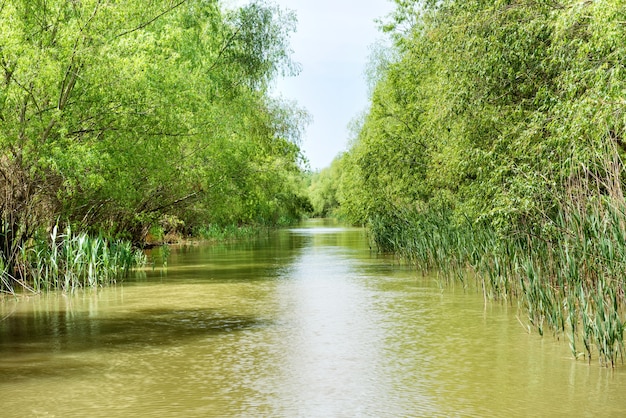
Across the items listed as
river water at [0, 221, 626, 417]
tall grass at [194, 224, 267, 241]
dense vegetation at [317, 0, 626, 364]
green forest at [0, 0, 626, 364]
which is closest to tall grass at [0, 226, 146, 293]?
green forest at [0, 0, 626, 364]

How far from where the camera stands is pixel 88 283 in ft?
52.0

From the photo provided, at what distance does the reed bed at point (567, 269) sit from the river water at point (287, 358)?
0.35m

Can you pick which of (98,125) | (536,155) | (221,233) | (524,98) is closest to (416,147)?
(524,98)

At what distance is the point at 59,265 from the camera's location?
16.0 m

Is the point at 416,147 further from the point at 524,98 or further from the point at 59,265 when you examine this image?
the point at 59,265

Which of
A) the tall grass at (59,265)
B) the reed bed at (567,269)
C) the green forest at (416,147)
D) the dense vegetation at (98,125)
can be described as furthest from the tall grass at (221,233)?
the reed bed at (567,269)

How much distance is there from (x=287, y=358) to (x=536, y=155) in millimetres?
4450

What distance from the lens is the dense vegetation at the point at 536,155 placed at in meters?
8.52

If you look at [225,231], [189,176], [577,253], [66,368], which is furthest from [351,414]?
[225,231]

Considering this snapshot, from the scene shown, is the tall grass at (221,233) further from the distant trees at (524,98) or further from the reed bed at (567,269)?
the reed bed at (567,269)

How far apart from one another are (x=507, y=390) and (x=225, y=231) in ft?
104

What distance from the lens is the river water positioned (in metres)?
6.70

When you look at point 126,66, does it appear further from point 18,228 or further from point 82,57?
point 18,228

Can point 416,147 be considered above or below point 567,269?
above
